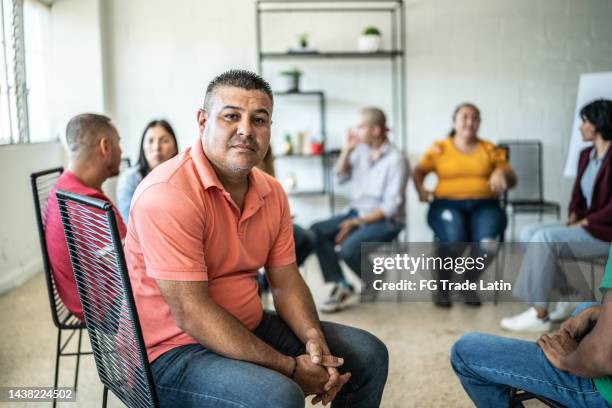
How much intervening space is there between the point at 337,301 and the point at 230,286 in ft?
6.76

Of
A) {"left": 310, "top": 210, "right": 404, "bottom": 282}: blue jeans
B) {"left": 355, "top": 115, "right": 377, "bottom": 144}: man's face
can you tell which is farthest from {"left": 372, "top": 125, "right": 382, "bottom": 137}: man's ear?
{"left": 310, "top": 210, "right": 404, "bottom": 282}: blue jeans

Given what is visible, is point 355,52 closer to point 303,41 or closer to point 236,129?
point 303,41

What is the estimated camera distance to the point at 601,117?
10.2 ft

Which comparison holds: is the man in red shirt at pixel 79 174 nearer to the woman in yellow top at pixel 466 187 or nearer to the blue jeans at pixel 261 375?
the blue jeans at pixel 261 375

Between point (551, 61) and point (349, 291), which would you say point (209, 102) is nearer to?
point (349, 291)

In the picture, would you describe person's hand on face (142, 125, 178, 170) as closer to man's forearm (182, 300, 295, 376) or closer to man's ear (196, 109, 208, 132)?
man's ear (196, 109, 208, 132)

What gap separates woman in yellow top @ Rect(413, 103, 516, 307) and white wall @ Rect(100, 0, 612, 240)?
1.53 metres

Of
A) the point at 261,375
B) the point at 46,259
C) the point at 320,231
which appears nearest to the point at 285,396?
the point at 261,375

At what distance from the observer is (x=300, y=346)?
162 centimetres

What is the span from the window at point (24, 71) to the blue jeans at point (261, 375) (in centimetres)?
318

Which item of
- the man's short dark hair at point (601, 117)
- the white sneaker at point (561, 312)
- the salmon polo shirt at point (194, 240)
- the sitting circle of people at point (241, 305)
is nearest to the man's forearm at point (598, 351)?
the sitting circle of people at point (241, 305)

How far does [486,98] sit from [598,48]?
1.07 meters

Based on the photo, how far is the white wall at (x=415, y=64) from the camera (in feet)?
16.6

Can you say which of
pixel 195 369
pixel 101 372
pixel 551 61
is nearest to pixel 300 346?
pixel 195 369
